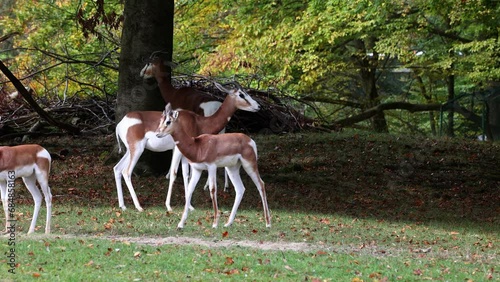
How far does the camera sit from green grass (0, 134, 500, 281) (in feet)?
29.3

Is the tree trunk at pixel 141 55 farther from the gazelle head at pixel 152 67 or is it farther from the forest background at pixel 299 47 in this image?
the forest background at pixel 299 47

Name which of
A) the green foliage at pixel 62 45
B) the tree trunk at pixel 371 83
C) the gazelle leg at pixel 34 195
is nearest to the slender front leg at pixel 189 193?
the gazelle leg at pixel 34 195

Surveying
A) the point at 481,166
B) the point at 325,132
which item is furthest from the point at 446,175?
the point at 325,132

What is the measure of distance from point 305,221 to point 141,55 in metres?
5.75

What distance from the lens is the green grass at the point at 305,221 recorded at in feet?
29.3

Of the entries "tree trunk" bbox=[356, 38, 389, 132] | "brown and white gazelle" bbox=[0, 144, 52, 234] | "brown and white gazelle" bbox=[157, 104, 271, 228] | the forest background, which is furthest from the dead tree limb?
"tree trunk" bbox=[356, 38, 389, 132]

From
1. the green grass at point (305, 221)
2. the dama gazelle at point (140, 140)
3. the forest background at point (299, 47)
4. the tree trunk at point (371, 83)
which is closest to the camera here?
the green grass at point (305, 221)

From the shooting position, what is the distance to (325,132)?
915 inches

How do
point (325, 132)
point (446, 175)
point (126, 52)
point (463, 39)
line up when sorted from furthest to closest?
point (463, 39), point (325, 132), point (446, 175), point (126, 52)

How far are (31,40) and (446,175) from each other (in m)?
12.6

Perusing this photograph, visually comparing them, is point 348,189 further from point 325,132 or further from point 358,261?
point 358,261

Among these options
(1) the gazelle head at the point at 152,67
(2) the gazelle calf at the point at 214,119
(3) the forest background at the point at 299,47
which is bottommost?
(2) the gazelle calf at the point at 214,119

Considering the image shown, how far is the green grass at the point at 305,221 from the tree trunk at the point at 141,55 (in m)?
1.33

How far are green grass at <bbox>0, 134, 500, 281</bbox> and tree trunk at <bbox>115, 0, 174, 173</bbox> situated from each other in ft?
4.35
